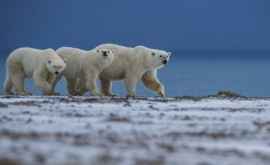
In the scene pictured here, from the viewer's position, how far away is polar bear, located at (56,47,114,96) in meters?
20.9

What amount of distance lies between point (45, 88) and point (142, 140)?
35.4 ft

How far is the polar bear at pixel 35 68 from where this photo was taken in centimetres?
1983

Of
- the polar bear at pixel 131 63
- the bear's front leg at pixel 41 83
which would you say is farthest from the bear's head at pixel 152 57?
the bear's front leg at pixel 41 83

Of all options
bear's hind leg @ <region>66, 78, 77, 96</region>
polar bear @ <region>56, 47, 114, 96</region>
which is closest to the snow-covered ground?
polar bear @ <region>56, 47, 114, 96</region>

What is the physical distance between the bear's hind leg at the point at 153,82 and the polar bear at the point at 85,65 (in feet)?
7.41

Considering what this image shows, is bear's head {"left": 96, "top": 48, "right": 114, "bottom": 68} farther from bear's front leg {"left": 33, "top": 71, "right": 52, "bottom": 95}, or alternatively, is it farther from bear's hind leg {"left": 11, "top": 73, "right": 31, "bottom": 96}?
bear's hind leg {"left": 11, "top": 73, "right": 31, "bottom": 96}

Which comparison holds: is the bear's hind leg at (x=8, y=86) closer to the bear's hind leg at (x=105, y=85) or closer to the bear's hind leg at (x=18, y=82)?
the bear's hind leg at (x=18, y=82)

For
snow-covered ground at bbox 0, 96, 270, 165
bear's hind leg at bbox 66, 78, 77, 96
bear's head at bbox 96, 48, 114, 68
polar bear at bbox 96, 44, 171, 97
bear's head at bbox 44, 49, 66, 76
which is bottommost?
snow-covered ground at bbox 0, 96, 270, 165

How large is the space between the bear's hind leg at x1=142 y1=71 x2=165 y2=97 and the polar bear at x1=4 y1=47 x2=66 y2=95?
3490mm

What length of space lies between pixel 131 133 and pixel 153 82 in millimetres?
13003

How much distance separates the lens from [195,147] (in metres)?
9.20

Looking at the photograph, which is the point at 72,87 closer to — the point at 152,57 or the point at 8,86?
the point at 8,86

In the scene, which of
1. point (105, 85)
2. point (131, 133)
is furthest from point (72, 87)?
point (131, 133)

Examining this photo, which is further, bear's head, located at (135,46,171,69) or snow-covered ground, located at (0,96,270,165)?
bear's head, located at (135,46,171,69)
